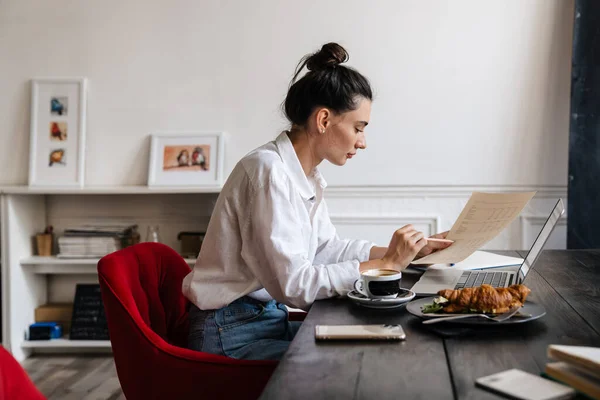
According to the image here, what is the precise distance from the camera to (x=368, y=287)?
1.51 meters

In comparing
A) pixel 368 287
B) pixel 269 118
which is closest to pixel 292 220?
pixel 368 287

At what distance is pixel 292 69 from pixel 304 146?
6.45 ft

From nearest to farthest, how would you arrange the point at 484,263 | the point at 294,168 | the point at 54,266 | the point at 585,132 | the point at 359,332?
the point at 359,332, the point at 294,168, the point at 484,263, the point at 585,132, the point at 54,266

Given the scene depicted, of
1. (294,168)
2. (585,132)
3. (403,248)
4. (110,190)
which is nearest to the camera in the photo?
(403,248)

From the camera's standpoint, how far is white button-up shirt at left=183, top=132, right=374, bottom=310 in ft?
5.19

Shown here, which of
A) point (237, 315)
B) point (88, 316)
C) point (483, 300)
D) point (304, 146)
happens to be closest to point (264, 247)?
point (237, 315)

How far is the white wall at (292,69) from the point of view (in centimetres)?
362

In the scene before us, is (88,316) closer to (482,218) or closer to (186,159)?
(186,159)

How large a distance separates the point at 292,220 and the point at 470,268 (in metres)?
0.65

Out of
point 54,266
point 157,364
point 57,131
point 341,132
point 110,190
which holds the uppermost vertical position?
point 57,131

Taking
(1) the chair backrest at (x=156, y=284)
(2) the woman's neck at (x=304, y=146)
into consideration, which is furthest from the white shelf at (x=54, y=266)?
(2) the woman's neck at (x=304, y=146)

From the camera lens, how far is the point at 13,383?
1005 mm

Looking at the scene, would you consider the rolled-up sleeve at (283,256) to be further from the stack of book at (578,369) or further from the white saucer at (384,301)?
the stack of book at (578,369)

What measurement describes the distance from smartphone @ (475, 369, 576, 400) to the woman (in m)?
0.67
